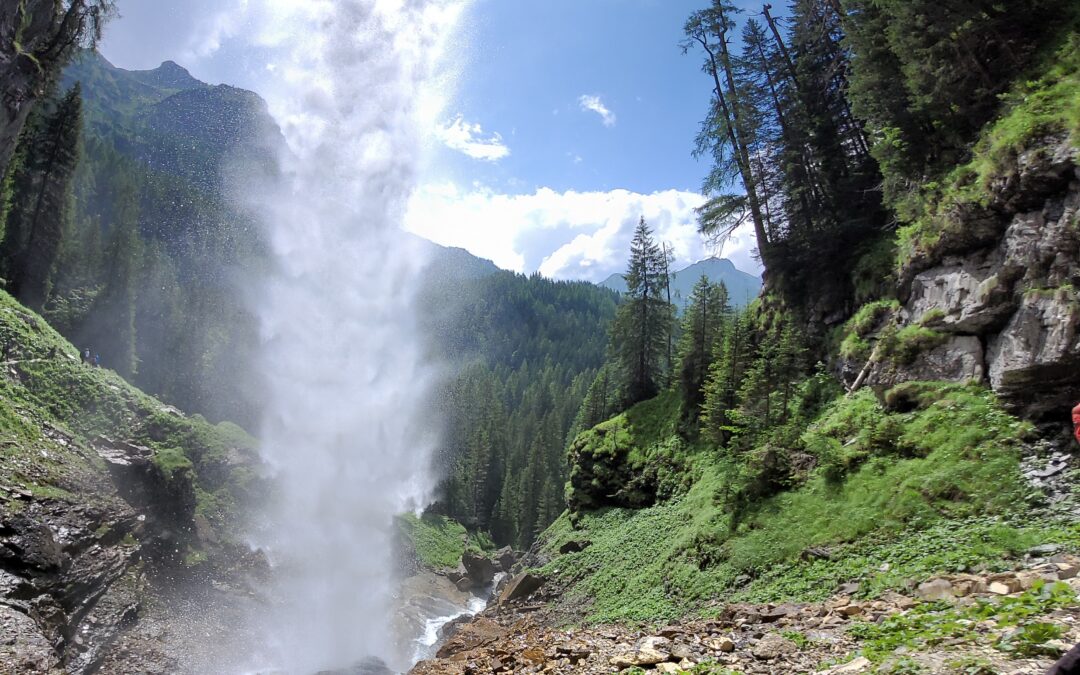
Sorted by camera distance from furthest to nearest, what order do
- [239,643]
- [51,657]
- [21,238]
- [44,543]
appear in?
[21,238], [239,643], [44,543], [51,657]

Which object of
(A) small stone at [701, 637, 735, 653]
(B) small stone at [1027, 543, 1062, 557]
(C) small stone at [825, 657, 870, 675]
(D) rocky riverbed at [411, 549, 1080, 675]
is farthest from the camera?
(B) small stone at [1027, 543, 1062, 557]

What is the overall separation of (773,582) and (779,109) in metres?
24.0

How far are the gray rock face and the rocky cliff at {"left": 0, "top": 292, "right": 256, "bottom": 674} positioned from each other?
2316 centimetres

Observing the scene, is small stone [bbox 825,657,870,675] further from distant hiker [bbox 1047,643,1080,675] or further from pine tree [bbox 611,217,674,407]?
pine tree [bbox 611,217,674,407]

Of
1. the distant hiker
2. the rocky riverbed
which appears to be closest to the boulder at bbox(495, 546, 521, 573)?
the rocky riverbed

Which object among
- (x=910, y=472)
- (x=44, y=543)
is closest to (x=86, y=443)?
(x=44, y=543)

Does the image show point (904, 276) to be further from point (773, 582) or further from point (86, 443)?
point (86, 443)

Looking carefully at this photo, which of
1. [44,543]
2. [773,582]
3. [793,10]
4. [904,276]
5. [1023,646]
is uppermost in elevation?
[793,10]

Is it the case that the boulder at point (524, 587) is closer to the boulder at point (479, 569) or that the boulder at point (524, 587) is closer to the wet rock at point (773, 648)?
the wet rock at point (773, 648)

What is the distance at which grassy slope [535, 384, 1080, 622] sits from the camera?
29.8 feet

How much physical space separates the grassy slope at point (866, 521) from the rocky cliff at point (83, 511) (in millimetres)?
16155

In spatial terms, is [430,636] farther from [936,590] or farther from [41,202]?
[41,202]

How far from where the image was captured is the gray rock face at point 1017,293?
10.3m

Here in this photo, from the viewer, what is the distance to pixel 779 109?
26.8 metres
